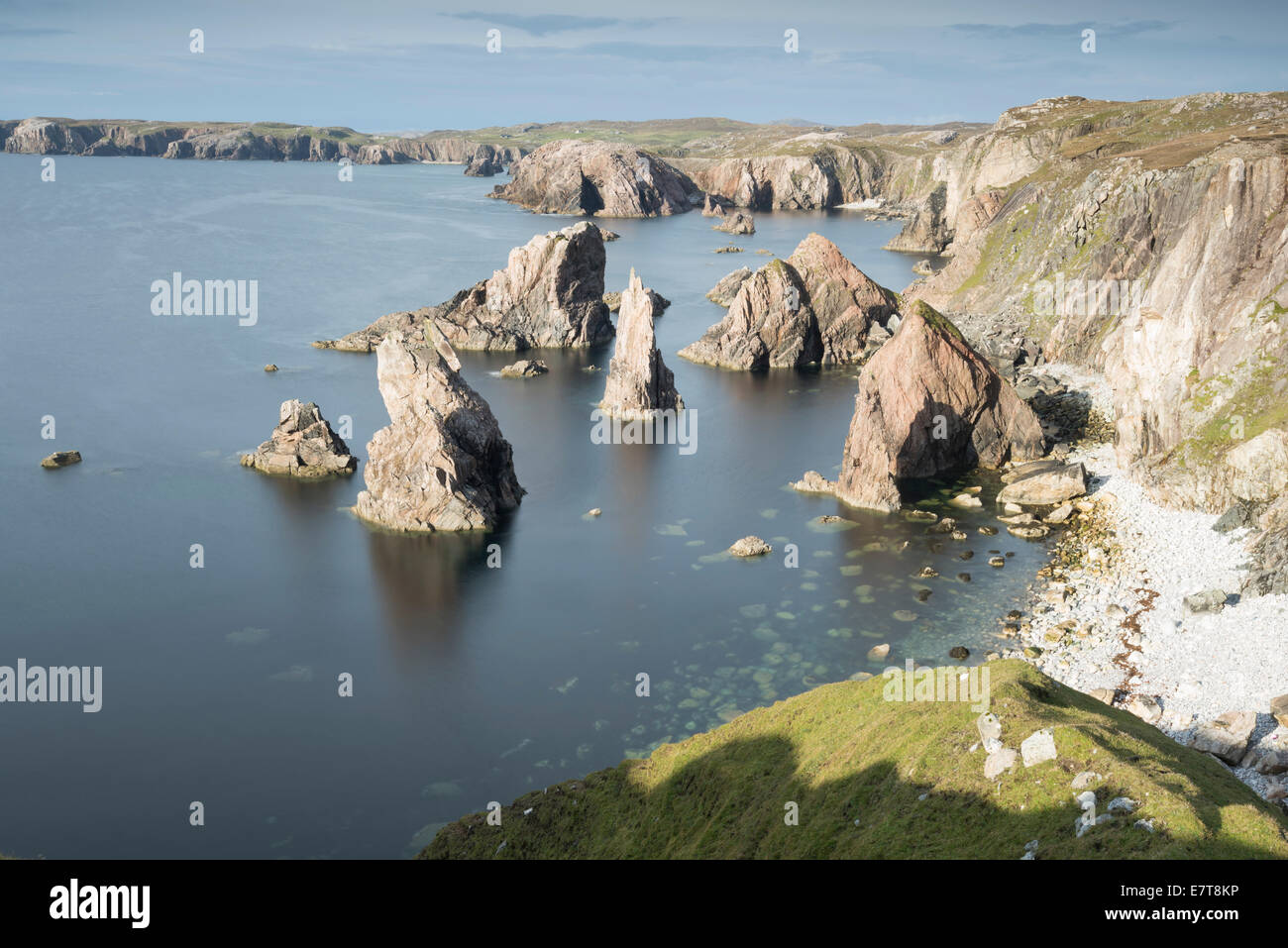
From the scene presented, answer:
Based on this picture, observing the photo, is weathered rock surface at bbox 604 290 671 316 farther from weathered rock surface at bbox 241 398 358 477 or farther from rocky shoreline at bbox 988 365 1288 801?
rocky shoreline at bbox 988 365 1288 801

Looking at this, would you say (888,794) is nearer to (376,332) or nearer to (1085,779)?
(1085,779)

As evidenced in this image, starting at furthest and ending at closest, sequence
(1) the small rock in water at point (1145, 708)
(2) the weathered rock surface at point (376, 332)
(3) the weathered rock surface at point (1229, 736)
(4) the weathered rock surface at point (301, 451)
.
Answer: (2) the weathered rock surface at point (376, 332), (4) the weathered rock surface at point (301, 451), (1) the small rock in water at point (1145, 708), (3) the weathered rock surface at point (1229, 736)

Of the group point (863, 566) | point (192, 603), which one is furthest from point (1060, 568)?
point (192, 603)

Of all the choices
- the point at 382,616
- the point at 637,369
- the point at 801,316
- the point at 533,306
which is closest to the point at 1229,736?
the point at 382,616

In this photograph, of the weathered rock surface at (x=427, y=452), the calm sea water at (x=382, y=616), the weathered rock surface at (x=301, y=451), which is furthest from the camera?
the weathered rock surface at (x=301, y=451)

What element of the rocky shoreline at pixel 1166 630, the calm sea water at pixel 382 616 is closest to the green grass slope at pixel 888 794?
the calm sea water at pixel 382 616

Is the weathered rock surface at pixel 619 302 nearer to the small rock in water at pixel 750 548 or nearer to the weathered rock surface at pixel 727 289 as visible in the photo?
the weathered rock surface at pixel 727 289

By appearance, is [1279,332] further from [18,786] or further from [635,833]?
[18,786]
